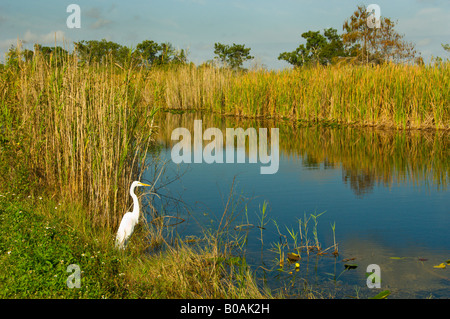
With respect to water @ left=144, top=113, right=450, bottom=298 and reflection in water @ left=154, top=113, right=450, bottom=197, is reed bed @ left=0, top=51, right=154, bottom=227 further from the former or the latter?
reflection in water @ left=154, top=113, right=450, bottom=197

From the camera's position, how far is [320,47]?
37.7 m

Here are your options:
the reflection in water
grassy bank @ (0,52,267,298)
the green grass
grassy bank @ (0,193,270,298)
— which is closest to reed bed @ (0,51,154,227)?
grassy bank @ (0,52,267,298)

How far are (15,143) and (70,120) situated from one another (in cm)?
118

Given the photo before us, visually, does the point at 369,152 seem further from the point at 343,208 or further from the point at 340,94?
the point at 340,94

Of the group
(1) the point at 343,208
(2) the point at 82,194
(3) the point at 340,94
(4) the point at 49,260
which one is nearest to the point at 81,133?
(2) the point at 82,194

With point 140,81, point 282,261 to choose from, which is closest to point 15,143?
point 140,81

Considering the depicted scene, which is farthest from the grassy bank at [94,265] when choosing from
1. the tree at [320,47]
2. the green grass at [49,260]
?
the tree at [320,47]

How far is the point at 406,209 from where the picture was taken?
7395mm

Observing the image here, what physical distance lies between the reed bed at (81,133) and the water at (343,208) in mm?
1138

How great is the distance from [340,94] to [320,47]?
70.4ft

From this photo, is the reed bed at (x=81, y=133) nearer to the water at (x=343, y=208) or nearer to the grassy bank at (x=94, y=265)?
the grassy bank at (x=94, y=265)

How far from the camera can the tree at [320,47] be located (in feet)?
121

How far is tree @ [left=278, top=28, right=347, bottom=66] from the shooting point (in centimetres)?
3703
